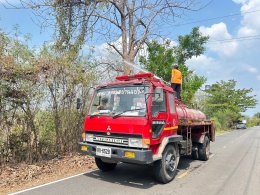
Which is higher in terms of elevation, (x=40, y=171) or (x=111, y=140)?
(x=111, y=140)

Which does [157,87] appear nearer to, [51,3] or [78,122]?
[78,122]

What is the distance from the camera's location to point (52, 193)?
6441 mm

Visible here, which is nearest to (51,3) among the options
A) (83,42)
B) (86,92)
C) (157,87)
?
(83,42)

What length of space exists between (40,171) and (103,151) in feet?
7.94

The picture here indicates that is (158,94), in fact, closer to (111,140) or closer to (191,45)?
(111,140)

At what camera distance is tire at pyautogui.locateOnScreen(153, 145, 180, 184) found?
7.34 m

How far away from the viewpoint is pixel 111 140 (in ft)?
23.6

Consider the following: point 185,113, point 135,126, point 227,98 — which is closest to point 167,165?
point 135,126

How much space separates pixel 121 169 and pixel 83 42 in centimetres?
625

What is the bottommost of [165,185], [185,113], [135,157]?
[165,185]

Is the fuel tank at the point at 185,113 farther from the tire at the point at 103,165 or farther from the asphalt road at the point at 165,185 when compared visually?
the tire at the point at 103,165

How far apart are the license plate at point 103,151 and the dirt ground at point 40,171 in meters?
1.56

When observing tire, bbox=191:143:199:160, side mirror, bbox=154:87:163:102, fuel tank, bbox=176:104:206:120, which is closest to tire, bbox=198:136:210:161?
tire, bbox=191:143:199:160

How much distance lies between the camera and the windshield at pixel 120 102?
7.17 m
